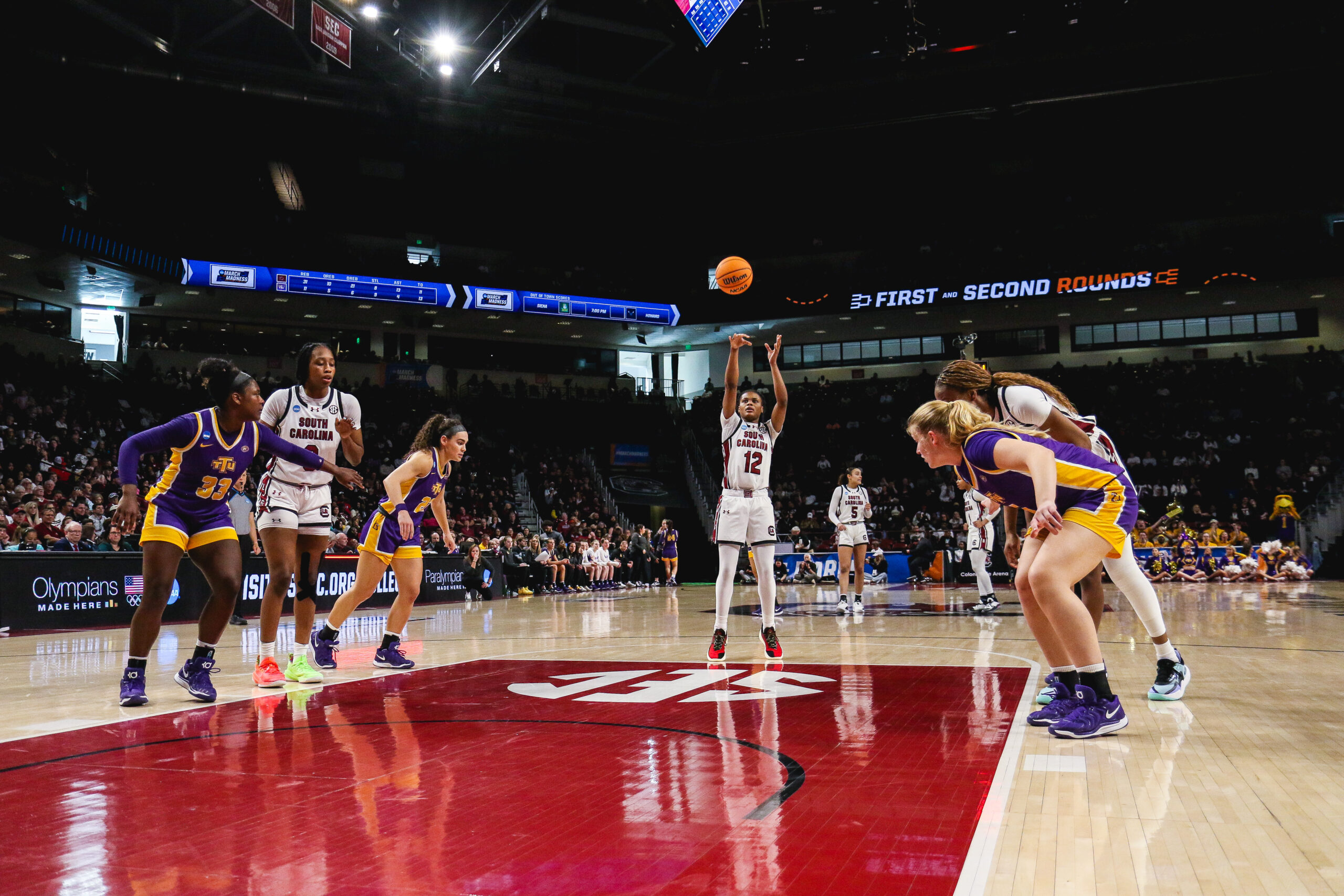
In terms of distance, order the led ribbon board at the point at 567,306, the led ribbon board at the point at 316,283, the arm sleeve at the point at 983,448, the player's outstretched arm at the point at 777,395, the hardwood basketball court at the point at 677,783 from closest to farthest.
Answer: the hardwood basketball court at the point at 677,783 < the arm sleeve at the point at 983,448 < the player's outstretched arm at the point at 777,395 < the led ribbon board at the point at 316,283 < the led ribbon board at the point at 567,306

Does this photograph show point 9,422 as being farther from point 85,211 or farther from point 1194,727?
point 1194,727

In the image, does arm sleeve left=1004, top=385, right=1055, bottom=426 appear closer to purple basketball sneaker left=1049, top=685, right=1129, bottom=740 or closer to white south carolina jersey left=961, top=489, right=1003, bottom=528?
purple basketball sneaker left=1049, top=685, right=1129, bottom=740

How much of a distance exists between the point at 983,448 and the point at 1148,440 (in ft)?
89.8

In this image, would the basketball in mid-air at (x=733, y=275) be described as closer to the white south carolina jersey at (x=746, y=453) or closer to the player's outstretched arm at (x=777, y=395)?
the player's outstretched arm at (x=777, y=395)

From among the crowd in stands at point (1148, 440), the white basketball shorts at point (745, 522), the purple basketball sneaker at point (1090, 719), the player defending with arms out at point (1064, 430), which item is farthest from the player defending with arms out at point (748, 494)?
the crowd in stands at point (1148, 440)

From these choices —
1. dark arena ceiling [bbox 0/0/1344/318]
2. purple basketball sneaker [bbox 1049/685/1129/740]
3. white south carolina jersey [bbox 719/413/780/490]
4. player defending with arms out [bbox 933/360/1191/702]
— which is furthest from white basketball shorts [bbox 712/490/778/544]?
dark arena ceiling [bbox 0/0/1344/318]

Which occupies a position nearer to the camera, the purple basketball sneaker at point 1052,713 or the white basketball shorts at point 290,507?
the purple basketball sneaker at point 1052,713

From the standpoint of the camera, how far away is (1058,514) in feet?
12.4

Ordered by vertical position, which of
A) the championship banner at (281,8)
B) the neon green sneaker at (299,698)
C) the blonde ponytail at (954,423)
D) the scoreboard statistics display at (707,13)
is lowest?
the neon green sneaker at (299,698)

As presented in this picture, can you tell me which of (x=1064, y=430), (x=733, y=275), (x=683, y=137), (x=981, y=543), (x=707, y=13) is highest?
(x=683, y=137)

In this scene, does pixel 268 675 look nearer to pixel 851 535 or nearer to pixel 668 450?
pixel 851 535

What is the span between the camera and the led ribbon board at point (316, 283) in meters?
27.0

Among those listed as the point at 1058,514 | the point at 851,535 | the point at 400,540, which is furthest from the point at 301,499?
the point at 851,535

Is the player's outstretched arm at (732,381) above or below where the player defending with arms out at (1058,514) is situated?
above
